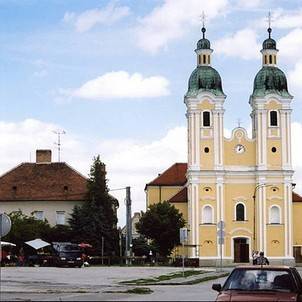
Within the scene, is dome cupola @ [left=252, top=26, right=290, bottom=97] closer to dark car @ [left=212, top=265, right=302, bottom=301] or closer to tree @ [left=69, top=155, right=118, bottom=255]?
tree @ [left=69, top=155, right=118, bottom=255]

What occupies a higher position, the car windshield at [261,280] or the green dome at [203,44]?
the green dome at [203,44]

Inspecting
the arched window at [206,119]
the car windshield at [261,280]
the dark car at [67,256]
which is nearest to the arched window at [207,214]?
the arched window at [206,119]

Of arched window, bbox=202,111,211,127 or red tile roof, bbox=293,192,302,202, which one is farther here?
red tile roof, bbox=293,192,302,202

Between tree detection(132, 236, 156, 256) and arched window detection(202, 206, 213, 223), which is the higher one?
arched window detection(202, 206, 213, 223)

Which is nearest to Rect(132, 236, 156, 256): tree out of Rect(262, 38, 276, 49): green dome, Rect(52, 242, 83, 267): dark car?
Rect(52, 242, 83, 267): dark car

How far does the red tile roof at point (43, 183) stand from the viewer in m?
99.6

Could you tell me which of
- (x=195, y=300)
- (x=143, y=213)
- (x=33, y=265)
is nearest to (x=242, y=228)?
(x=143, y=213)

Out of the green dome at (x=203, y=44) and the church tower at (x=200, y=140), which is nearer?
the church tower at (x=200, y=140)

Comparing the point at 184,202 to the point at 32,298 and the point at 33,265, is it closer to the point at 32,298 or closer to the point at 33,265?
the point at 33,265

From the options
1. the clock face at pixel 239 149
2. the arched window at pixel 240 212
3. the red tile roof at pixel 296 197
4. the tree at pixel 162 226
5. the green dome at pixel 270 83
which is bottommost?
the tree at pixel 162 226

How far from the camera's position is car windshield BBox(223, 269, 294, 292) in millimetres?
18625

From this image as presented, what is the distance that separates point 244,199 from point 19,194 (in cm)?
2494

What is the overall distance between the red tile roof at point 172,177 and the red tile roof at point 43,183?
20.5 m

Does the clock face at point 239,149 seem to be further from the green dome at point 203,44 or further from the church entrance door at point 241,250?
the green dome at point 203,44
